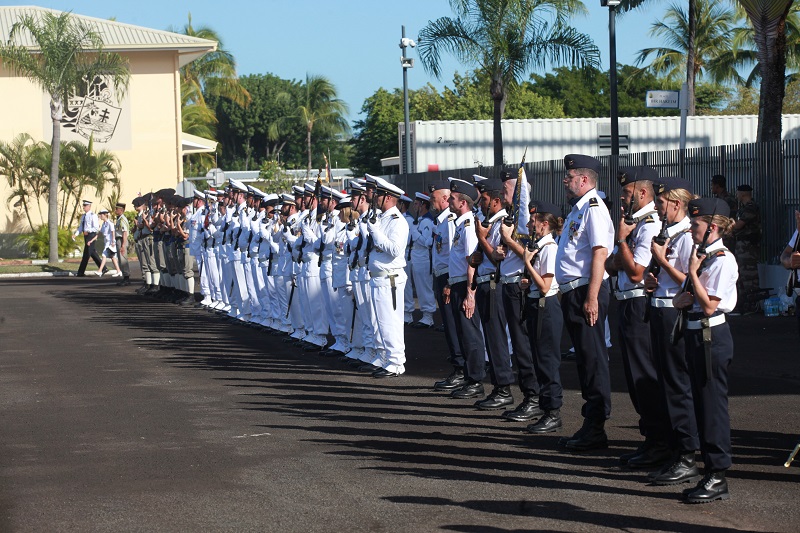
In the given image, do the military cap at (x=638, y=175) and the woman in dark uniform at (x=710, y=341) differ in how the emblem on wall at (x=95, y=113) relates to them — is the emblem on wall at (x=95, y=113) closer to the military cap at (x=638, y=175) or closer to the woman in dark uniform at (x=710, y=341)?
the military cap at (x=638, y=175)

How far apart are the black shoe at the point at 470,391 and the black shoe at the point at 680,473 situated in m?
3.80

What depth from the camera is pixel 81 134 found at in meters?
46.9

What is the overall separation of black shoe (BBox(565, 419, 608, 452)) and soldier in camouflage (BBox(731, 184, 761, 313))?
8.97 meters

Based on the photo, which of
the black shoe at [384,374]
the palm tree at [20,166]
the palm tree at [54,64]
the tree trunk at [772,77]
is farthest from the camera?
the palm tree at [20,166]

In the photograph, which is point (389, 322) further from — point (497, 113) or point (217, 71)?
point (217, 71)

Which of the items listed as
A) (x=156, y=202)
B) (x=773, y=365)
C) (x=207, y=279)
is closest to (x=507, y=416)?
(x=773, y=365)

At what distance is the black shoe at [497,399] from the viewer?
1070 centimetres

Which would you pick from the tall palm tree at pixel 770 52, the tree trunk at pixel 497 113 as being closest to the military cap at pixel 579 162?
the tall palm tree at pixel 770 52

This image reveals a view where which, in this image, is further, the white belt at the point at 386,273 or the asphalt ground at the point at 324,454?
the white belt at the point at 386,273

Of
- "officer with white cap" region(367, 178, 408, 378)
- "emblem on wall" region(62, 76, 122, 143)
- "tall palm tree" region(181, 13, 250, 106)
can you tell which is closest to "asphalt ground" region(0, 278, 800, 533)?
"officer with white cap" region(367, 178, 408, 378)

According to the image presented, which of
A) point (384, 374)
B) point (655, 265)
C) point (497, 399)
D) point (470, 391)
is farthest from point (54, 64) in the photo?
point (655, 265)

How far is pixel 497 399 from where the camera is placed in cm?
1076

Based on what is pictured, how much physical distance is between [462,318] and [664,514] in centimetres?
476

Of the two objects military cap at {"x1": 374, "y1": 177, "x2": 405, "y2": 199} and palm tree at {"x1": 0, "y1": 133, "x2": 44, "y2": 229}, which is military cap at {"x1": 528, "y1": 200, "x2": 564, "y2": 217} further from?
palm tree at {"x1": 0, "y1": 133, "x2": 44, "y2": 229}
